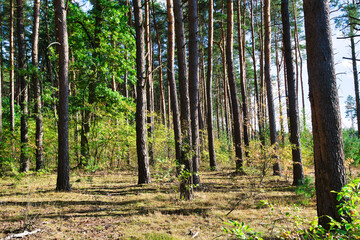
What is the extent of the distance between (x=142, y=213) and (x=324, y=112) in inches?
173

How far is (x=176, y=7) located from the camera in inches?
290

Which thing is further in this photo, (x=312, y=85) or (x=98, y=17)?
(x=98, y=17)

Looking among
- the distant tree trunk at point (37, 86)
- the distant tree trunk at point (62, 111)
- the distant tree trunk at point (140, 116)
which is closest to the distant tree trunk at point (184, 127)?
the distant tree trunk at point (140, 116)

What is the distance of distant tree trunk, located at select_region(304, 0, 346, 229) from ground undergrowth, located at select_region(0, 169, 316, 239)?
0.50 metres

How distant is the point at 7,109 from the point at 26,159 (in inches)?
221

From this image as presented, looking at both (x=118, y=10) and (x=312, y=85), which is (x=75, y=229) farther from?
(x=118, y=10)

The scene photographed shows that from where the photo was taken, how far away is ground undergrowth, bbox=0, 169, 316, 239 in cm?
402

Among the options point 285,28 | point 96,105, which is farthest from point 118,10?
point 285,28

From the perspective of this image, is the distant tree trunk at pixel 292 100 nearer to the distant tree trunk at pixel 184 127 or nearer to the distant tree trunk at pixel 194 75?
the distant tree trunk at pixel 194 75

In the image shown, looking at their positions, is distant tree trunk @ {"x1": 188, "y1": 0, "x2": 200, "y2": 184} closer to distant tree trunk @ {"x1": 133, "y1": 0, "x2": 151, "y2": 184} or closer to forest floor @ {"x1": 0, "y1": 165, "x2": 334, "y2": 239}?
forest floor @ {"x1": 0, "y1": 165, "x2": 334, "y2": 239}

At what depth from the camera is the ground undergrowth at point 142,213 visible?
4.02 metres

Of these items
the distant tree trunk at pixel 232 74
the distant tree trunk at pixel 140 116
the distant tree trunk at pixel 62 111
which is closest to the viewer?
the distant tree trunk at pixel 62 111

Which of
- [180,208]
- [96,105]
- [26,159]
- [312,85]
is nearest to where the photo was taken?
[312,85]

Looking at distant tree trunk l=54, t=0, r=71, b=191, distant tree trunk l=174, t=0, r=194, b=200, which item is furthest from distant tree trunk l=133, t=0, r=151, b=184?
distant tree trunk l=54, t=0, r=71, b=191
